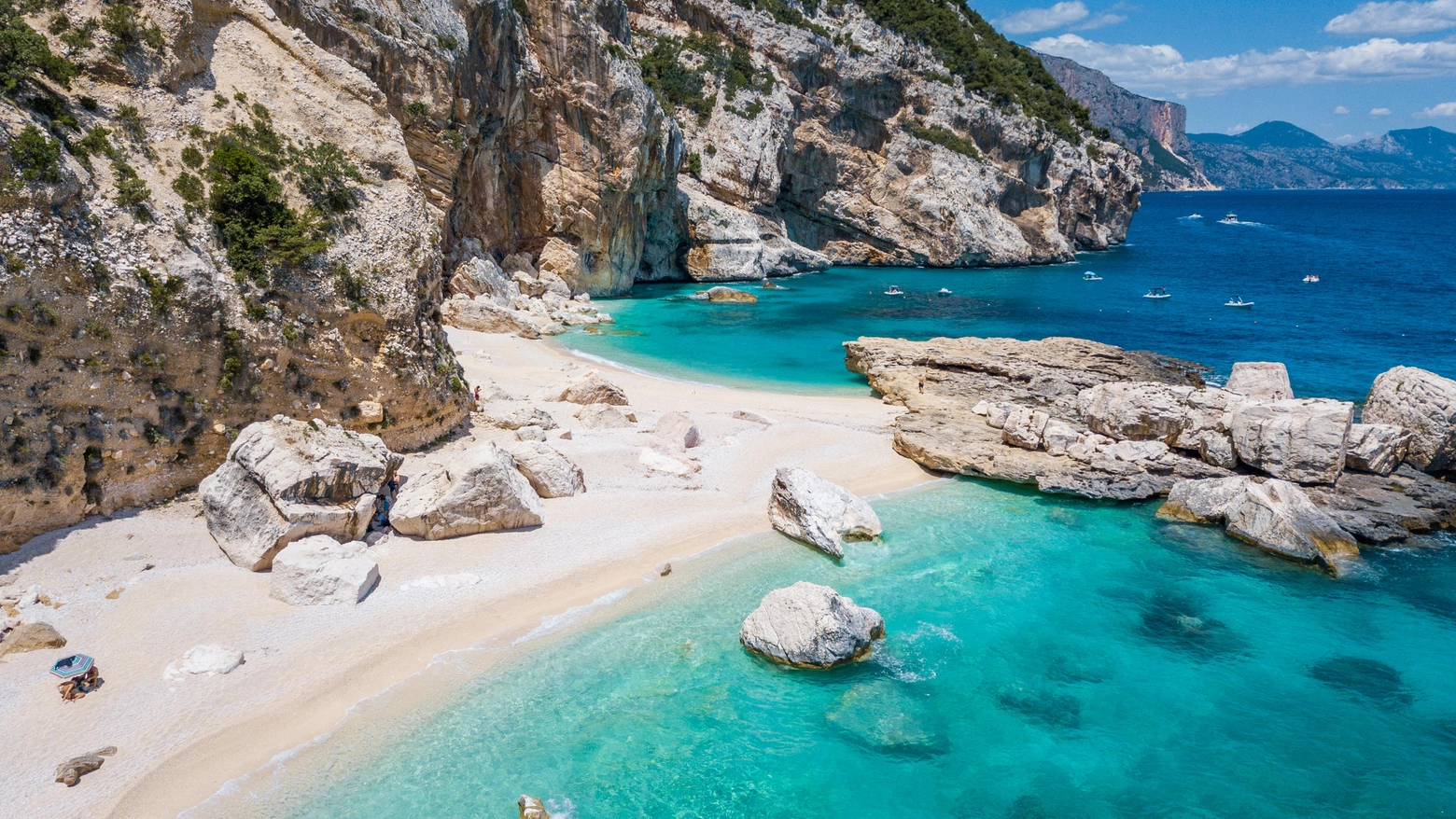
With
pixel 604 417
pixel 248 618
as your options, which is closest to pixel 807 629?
pixel 248 618

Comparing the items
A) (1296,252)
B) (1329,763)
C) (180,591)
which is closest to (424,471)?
(180,591)

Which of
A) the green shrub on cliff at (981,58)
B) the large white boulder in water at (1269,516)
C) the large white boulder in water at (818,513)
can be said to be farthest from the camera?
the green shrub on cliff at (981,58)

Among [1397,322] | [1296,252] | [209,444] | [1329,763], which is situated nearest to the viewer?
[1329,763]

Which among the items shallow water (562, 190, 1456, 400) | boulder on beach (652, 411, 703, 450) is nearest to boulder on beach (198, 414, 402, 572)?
boulder on beach (652, 411, 703, 450)

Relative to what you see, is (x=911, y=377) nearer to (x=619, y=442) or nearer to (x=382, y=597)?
(x=619, y=442)

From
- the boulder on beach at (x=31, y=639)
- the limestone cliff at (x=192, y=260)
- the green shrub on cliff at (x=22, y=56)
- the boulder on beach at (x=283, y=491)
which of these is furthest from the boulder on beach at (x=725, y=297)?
the boulder on beach at (x=31, y=639)

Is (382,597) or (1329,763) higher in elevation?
(382,597)

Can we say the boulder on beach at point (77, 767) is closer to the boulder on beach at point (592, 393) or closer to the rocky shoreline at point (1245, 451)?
the boulder on beach at point (592, 393)
